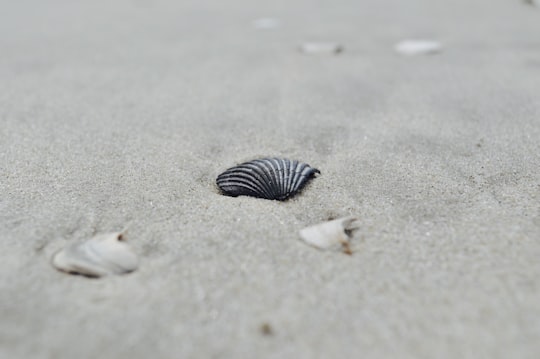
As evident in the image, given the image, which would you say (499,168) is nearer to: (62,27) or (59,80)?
(59,80)

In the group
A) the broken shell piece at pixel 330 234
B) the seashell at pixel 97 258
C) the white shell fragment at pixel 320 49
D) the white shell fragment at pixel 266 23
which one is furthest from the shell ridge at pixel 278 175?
the white shell fragment at pixel 266 23

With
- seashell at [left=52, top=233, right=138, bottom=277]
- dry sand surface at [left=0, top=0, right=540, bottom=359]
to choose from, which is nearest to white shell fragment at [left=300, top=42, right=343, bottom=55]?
Result: dry sand surface at [left=0, top=0, right=540, bottom=359]

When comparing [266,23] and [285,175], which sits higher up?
[266,23]

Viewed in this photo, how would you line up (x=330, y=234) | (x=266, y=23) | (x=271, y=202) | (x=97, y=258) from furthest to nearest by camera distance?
(x=266, y=23), (x=271, y=202), (x=330, y=234), (x=97, y=258)

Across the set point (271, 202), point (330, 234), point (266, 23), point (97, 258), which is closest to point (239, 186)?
point (271, 202)

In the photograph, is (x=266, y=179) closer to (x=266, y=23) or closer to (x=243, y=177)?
(x=243, y=177)
